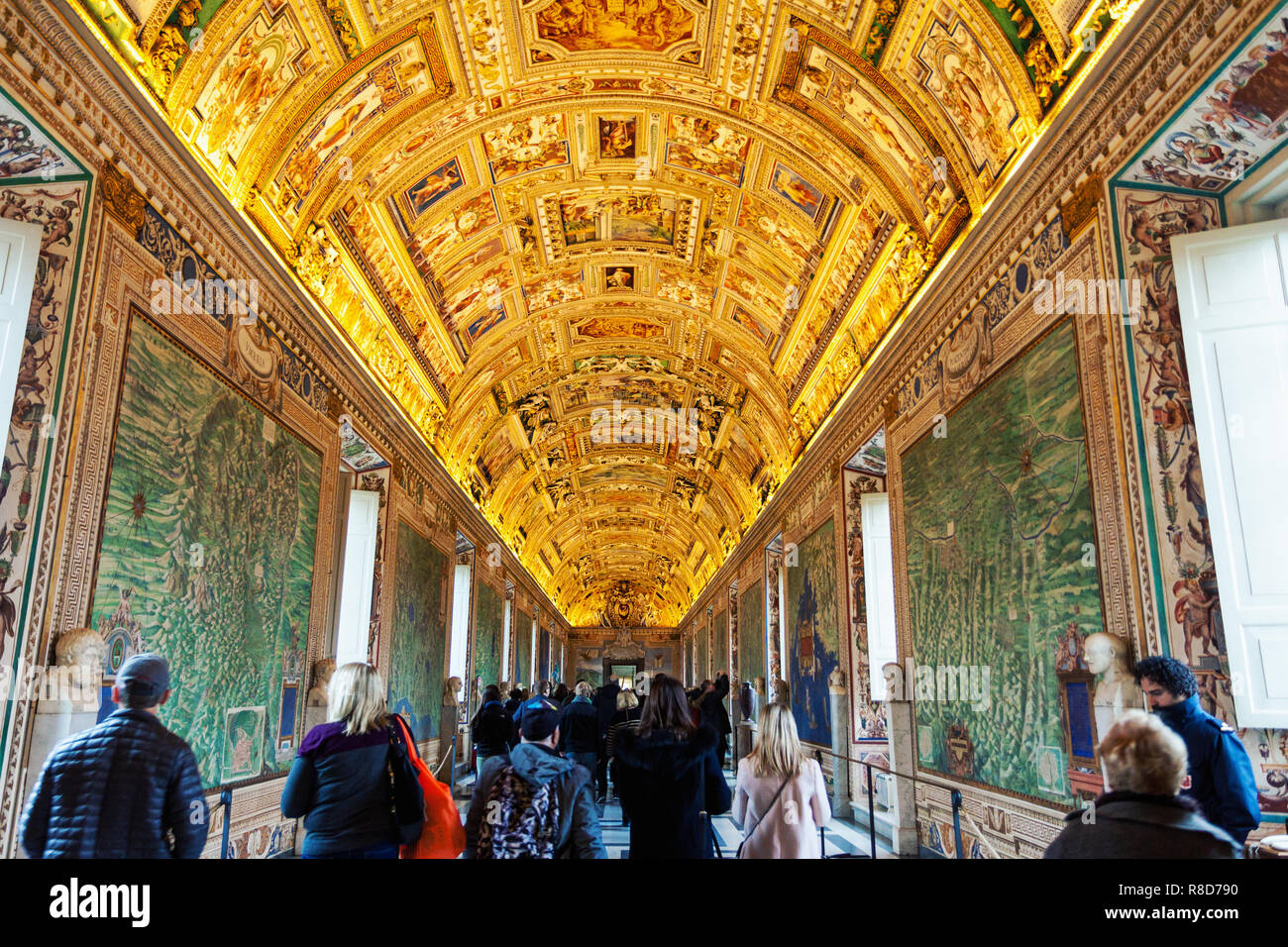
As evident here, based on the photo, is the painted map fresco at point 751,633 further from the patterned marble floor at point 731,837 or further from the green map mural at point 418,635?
the patterned marble floor at point 731,837

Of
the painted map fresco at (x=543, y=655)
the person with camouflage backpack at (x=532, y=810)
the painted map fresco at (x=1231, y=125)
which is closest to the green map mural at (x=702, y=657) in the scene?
the painted map fresco at (x=543, y=655)

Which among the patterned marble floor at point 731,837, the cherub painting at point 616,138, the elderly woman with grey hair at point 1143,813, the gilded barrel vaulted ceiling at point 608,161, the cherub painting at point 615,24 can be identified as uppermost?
the cherub painting at point 616,138

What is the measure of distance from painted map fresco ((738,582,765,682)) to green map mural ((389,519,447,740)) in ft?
26.6

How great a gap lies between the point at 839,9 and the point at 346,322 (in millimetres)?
7517

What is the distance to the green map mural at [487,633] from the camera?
2281 cm

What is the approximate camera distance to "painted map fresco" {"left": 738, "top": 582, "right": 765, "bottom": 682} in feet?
73.1

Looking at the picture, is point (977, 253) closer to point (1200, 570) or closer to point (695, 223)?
point (1200, 570)

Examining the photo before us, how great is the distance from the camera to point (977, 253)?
9125 millimetres

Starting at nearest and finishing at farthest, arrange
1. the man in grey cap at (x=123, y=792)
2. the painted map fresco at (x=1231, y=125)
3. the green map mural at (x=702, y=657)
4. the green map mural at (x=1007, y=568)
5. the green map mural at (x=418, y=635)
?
the man in grey cap at (x=123, y=792) → the painted map fresco at (x=1231, y=125) → the green map mural at (x=1007, y=568) → the green map mural at (x=418, y=635) → the green map mural at (x=702, y=657)

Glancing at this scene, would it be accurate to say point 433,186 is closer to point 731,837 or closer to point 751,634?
point 731,837

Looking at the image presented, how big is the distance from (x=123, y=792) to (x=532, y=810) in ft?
5.49

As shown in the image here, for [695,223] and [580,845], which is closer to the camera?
[580,845]

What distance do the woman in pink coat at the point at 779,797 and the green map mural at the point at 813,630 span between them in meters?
9.70
